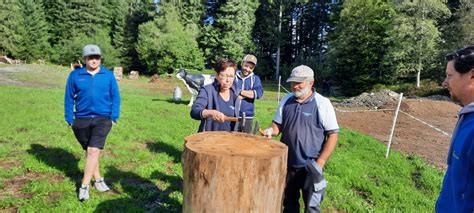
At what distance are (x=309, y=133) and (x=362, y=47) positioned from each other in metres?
30.8

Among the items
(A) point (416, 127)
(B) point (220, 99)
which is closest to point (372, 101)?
(A) point (416, 127)

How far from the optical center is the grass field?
15.3 feet

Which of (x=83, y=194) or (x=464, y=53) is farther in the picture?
(x=83, y=194)

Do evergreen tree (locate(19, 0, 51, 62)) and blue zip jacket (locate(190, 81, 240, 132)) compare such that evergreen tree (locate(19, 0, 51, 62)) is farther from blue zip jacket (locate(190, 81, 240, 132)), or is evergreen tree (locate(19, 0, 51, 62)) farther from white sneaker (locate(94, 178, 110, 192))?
blue zip jacket (locate(190, 81, 240, 132))

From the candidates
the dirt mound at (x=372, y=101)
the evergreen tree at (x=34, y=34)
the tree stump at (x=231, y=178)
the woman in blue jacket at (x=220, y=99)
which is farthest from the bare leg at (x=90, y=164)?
the evergreen tree at (x=34, y=34)

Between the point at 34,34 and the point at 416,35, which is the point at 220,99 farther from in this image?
the point at 34,34

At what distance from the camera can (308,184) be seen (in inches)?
140

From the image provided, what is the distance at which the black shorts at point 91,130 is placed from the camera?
462cm

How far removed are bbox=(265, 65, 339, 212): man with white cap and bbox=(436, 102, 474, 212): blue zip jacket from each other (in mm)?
1523

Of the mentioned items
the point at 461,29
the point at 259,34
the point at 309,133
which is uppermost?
the point at 259,34

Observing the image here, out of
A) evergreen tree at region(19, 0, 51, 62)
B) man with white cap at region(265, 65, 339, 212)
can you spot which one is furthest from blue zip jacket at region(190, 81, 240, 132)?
evergreen tree at region(19, 0, 51, 62)

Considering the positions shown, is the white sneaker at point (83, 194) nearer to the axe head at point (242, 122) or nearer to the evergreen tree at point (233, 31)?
the axe head at point (242, 122)

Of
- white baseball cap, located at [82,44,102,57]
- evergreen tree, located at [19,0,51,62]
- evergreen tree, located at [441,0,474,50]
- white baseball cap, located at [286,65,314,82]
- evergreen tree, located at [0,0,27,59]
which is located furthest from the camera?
evergreen tree, located at [19,0,51,62]

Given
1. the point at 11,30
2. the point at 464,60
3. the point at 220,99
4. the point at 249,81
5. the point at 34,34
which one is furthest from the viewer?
the point at 34,34
